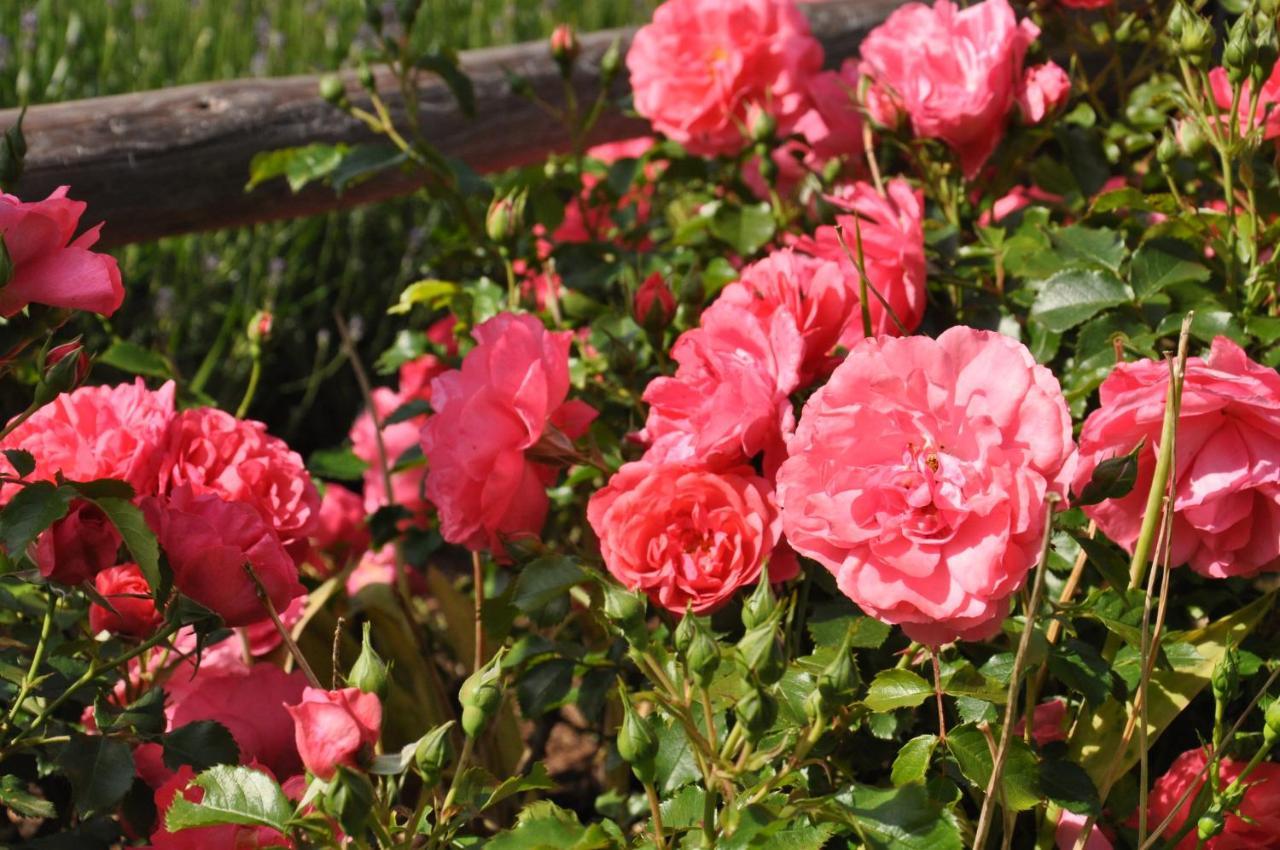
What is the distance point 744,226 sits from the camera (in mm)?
1523

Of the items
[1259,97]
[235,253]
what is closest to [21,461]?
[1259,97]

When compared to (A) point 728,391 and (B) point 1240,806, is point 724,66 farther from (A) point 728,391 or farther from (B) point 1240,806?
(B) point 1240,806

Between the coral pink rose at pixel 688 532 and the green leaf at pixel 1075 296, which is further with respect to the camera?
the green leaf at pixel 1075 296

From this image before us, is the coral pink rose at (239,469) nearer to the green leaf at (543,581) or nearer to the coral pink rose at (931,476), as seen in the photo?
the green leaf at (543,581)

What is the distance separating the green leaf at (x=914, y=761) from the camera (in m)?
0.86

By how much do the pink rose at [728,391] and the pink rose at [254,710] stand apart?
0.35m

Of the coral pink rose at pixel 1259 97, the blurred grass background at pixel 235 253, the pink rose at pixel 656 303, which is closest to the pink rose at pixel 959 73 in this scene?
the coral pink rose at pixel 1259 97

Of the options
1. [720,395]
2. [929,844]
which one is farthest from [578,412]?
[929,844]

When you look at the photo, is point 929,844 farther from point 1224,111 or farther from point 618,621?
point 1224,111

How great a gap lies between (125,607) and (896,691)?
58 cm

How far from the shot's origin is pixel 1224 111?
4.28ft

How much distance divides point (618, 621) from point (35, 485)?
0.38 meters

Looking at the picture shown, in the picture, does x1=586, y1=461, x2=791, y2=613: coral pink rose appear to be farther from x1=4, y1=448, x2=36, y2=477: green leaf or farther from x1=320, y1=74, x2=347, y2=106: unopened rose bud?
x1=320, y1=74, x2=347, y2=106: unopened rose bud

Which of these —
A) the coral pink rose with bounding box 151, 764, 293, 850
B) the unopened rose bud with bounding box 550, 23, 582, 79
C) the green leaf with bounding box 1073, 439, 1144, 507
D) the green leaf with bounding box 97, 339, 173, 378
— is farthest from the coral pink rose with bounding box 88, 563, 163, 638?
the unopened rose bud with bounding box 550, 23, 582, 79
